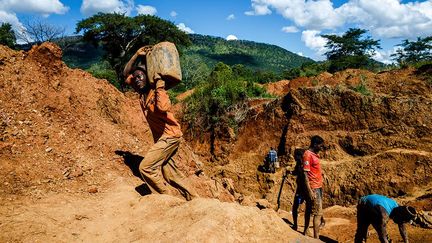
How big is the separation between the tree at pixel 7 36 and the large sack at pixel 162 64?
28.2m

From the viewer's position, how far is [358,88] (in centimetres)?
1177

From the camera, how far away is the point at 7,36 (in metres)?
28.4

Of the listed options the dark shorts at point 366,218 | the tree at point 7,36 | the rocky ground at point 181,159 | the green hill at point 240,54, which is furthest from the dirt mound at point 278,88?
the green hill at point 240,54

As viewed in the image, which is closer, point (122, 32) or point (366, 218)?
point (366, 218)

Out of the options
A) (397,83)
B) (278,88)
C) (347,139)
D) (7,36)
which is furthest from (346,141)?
(7,36)

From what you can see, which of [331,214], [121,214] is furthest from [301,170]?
[331,214]

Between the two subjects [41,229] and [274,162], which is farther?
[274,162]

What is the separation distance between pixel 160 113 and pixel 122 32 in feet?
75.0

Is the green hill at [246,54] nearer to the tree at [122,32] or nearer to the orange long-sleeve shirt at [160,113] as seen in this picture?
the tree at [122,32]

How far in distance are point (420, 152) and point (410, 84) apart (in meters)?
4.01

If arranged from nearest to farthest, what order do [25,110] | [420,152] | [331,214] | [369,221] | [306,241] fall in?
[306,241], [369,221], [25,110], [331,214], [420,152]

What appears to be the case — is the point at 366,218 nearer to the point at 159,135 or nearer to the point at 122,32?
the point at 159,135

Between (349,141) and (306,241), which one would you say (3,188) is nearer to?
(306,241)

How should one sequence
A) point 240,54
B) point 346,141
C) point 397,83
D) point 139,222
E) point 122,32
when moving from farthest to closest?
point 240,54, point 122,32, point 397,83, point 346,141, point 139,222
